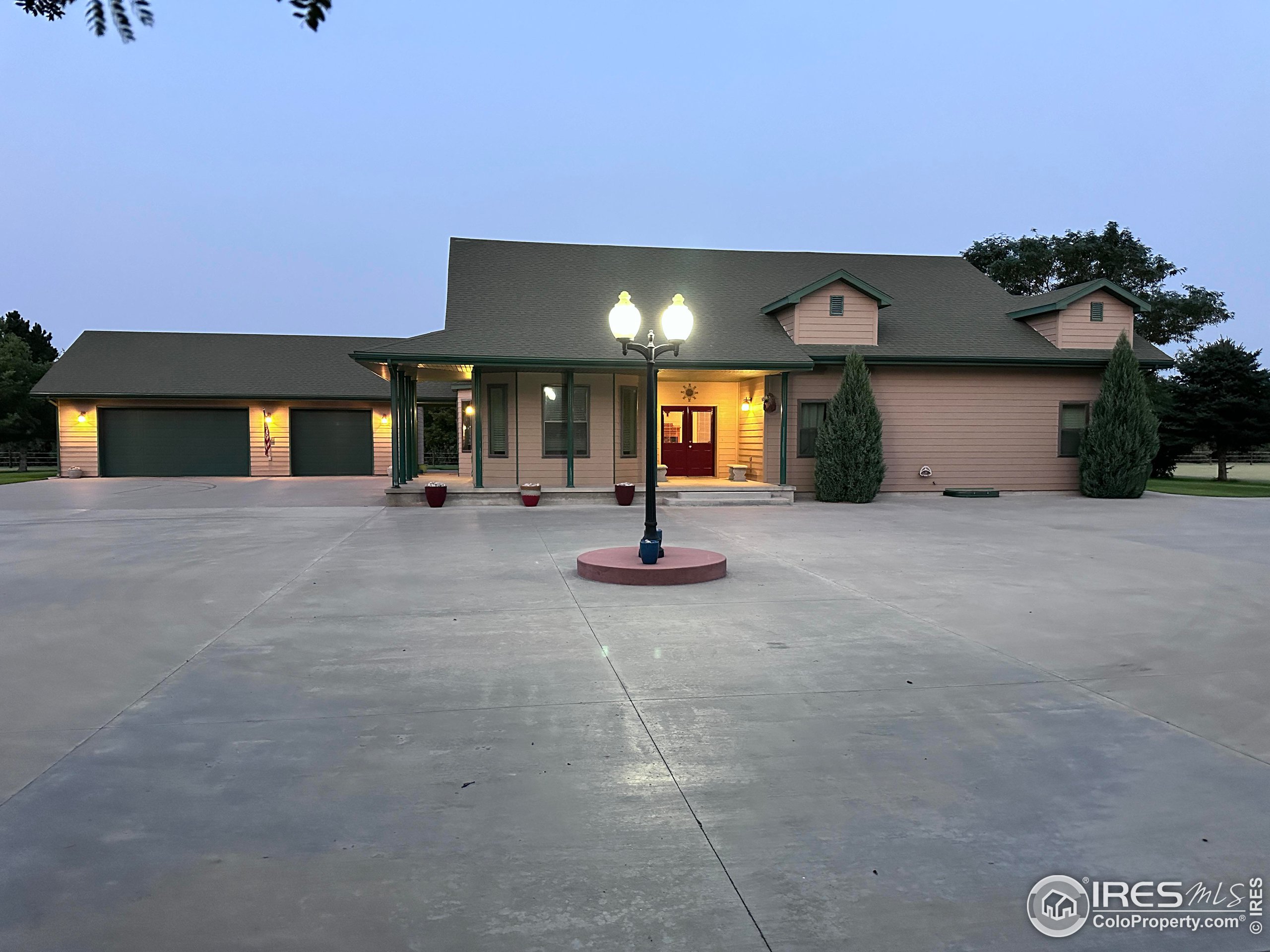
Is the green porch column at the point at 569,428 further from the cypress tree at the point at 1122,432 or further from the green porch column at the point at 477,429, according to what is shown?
the cypress tree at the point at 1122,432

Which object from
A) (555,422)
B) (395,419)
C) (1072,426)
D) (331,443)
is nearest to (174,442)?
(331,443)

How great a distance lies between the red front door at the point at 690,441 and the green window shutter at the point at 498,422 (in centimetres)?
442

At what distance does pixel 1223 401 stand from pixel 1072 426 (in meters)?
11.6

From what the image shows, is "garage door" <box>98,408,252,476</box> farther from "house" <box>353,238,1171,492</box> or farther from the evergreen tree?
the evergreen tree

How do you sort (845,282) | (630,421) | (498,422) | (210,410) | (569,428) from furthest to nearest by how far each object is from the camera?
1. (210,410)
2. (845,282)
3. (630,421)
4. (498,422)
5. (569,428)

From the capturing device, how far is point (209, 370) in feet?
88.5

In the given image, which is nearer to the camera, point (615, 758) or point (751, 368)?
point (615, 758)

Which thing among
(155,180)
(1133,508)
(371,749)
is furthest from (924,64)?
(1133,508)

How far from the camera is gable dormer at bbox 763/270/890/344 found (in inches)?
734

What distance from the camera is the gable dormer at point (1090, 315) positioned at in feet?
63.2

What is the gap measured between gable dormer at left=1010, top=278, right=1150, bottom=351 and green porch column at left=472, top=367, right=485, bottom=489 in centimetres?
1355

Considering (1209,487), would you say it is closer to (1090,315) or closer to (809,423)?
(1090,315)

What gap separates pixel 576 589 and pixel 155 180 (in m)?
5.66

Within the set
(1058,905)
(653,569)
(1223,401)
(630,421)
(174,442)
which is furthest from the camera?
(1223,401)
